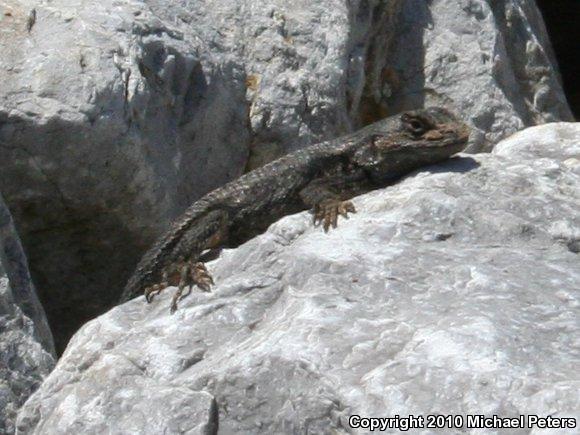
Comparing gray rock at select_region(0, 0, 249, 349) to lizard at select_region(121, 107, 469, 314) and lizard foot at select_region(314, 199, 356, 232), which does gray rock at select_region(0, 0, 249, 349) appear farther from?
lizard foot at select_region(314, 199, 356, 232)

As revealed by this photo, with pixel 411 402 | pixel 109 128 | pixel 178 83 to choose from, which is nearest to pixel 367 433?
pixel 411 402

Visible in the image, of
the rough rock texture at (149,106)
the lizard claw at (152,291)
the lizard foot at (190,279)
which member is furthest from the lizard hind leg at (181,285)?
the rough rock texture at (149,106)

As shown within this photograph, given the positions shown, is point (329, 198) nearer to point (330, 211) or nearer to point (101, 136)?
point (330, 211)

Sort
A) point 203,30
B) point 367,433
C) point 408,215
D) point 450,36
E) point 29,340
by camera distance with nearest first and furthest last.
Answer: point 367,433 < point 408,215 < point 29,340 < point 203,30 < point 450,36

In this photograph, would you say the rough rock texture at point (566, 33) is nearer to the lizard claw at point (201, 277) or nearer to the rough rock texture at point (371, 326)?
the rough rock texture at point (371, 326)

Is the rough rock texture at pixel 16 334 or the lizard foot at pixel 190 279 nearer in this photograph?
the lizard foot at pixel 190 279

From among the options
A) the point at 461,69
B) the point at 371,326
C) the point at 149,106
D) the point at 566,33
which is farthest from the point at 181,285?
the point at 566,33

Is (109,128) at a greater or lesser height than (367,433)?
greater

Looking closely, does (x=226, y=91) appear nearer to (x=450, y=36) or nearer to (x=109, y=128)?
(x=109, y=128)
